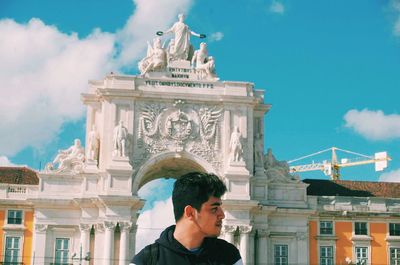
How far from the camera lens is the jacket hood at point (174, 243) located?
249 inches

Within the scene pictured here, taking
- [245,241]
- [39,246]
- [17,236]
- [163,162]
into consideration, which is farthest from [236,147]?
[17,236]

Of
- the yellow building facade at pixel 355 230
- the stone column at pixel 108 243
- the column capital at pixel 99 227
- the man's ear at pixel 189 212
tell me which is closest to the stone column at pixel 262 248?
the yellow building facade at pixel 355 230

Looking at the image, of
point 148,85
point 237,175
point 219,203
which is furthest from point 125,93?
point 219,203

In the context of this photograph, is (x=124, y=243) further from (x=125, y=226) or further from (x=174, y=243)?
(x=174, y=243)

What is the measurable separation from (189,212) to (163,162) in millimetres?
44094

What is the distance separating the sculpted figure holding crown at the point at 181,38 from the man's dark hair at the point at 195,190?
46289mm

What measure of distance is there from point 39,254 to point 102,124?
333 inches

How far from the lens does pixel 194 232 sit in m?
6.45

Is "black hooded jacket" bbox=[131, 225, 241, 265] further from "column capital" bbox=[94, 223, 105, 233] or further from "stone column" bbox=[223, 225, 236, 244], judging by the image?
"stone column" bbox=[223, 225, 236, 244]

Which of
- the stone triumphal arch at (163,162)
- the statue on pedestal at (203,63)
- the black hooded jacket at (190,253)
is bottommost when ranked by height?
the black hooded jacket at (190,253)

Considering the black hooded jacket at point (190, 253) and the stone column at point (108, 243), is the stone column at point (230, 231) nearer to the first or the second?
the stone column at point (108, 243)

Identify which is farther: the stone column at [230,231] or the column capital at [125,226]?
the stone column at [230,231]

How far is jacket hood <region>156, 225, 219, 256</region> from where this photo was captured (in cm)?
631

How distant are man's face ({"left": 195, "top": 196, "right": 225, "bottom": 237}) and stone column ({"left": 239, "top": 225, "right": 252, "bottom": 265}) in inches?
1667
